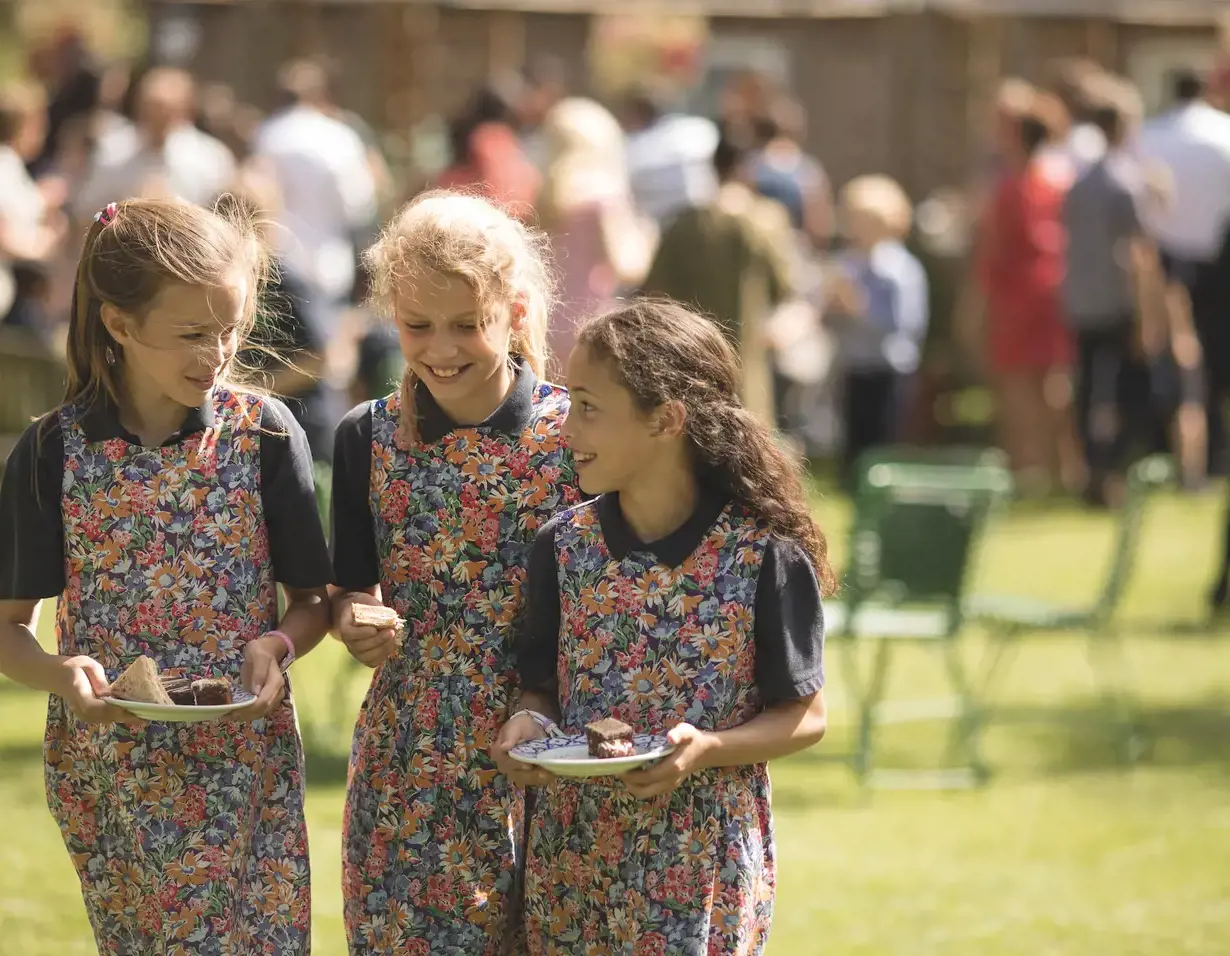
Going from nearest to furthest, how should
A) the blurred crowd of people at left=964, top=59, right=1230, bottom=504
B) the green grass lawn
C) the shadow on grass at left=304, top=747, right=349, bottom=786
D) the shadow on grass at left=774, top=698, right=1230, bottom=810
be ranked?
the green grass lawn, the shadow on grass at left=304, top=747, right=349, bottom=786, the shadow on grass at left=774, top=698, right=1230, bottom=810, the blurred crowd of people at left=964, top=59, right=1230, bottom=504

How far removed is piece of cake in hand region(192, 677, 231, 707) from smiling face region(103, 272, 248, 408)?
46 cm

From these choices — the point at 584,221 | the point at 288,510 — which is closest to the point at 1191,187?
the point at 584,221

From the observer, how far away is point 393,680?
11.2 ft

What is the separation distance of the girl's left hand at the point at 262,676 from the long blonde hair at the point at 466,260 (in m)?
0.42

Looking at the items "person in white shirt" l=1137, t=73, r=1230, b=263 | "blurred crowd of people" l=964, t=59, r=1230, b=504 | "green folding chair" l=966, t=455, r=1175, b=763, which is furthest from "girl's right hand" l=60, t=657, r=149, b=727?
"person in white shirt" l=1137, t=73, r=1230, b=263

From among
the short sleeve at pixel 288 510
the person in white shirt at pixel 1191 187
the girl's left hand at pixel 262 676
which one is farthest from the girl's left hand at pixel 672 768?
the person in white shirt at pixel 1191 187

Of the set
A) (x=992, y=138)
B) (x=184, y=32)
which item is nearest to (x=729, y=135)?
(x=992, y=138)

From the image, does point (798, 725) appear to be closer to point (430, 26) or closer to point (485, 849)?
point (485, 849)

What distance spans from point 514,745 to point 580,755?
0.12 m

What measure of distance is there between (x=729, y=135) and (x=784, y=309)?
37.6 inches

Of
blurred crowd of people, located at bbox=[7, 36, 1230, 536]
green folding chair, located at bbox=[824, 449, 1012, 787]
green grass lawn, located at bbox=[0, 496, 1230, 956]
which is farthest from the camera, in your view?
blurred crowd of people, located at bbox=[7, 36, 1230, 536]

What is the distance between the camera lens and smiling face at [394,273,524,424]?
127 inches

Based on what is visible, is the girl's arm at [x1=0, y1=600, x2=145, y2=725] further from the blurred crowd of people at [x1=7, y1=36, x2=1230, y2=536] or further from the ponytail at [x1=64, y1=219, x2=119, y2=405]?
the blurred crowd of people at [x1=7, y1=36, x2=1230, y2=536]

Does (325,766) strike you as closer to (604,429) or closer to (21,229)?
(604,429)
